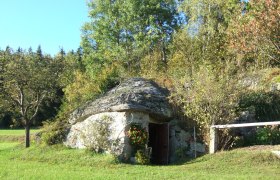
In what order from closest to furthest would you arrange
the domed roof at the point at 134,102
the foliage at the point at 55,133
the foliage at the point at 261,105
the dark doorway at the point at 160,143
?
the domed roof at the point at 134,102 → the dark doorway at the point at 160,143 → the foliage at the point at 261,105 → the foliage at the point at 55,133

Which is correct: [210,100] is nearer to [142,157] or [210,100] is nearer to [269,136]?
[269,136]

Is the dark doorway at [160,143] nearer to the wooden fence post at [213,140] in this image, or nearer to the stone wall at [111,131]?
the stone wall at [111,131]

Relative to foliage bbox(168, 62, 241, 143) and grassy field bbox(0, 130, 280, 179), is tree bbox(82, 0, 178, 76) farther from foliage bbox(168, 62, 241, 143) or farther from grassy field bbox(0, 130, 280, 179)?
grassy field bbox(0, 130, 280, 179)

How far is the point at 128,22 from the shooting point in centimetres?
3872

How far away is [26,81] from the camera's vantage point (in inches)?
922

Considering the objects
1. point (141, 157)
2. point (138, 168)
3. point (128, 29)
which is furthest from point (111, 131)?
point (128, 29)

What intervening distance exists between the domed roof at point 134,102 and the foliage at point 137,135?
31.4 inches

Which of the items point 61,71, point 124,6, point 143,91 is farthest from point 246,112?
point 124,6

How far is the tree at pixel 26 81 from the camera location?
75.8 ft

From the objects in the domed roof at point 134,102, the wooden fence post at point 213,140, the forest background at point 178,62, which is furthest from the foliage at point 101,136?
the wooden fence post at point 213,140

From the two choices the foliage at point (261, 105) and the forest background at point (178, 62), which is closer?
the forest background at point (178, 62)

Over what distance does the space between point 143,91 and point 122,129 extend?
2600mm

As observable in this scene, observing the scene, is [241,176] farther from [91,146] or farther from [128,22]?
[128,22]

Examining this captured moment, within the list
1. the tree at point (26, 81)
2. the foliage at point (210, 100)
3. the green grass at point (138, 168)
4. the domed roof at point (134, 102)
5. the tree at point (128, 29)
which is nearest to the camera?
the green grass at point (138, 168)
